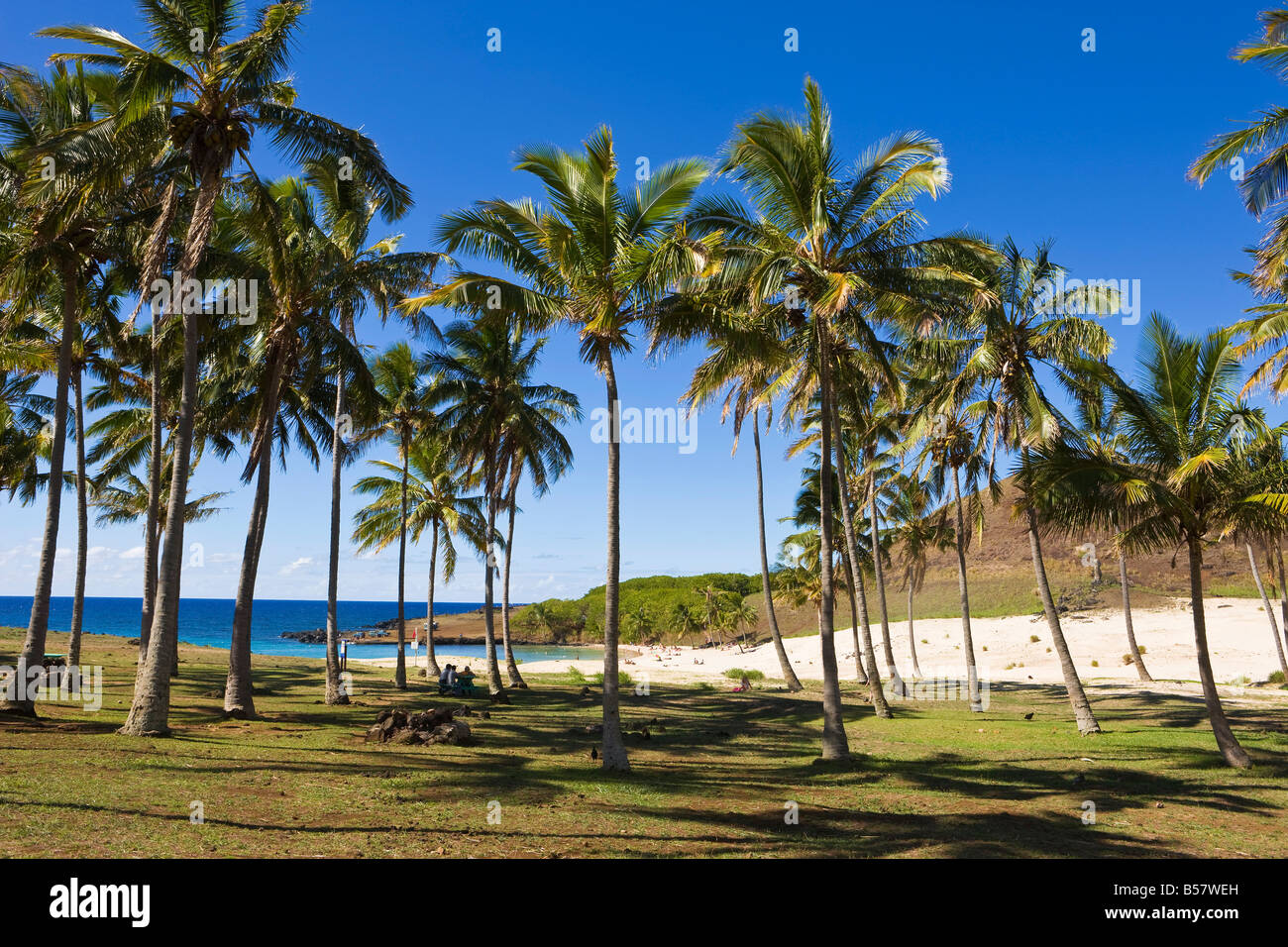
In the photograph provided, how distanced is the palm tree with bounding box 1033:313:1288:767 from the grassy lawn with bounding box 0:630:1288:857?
391 cm

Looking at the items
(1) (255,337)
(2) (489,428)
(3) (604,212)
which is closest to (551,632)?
(2) (489,428)

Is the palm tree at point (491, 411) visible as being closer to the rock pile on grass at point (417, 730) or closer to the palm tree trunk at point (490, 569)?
the palm tree trunk at point (490, 569)

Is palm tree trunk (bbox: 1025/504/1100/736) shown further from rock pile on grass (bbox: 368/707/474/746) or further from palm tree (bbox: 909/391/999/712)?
rock pile on grass (bbox: 368/707/474/746)

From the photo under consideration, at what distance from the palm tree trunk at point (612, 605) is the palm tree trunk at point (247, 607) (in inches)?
325

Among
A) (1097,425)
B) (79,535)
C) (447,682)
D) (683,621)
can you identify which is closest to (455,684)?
(447,682)

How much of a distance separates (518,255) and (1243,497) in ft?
45.8

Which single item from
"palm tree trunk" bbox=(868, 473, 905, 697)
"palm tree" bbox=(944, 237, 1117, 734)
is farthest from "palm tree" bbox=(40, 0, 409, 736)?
"palm tree trunk" bbox=(868, 473, 905, 697)

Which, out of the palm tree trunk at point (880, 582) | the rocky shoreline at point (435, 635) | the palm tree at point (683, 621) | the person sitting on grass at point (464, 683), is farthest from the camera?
the rocky shoreline at point (435, 635)

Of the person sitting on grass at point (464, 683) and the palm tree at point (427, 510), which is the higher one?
the palm tree at point (427, 510)

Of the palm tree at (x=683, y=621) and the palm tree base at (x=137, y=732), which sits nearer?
the palm tree base at (x=137, y=732)

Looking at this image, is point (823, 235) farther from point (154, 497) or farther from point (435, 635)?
point (435, 635)

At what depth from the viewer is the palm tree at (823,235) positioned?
1418 centimetres

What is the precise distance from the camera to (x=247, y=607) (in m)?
17.4

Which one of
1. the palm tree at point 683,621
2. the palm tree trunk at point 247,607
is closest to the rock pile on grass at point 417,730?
the palm tree trunk at point 247,607
